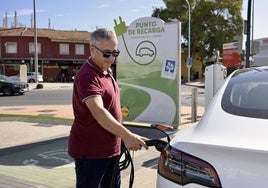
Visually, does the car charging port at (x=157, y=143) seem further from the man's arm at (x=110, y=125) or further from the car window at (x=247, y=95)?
the car window at (x=247, y=95)

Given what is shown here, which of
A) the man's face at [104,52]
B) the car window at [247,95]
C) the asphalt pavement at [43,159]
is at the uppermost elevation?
the man's face at [104,52]

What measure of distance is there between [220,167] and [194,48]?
172 ft

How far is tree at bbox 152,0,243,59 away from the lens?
53.0 metres

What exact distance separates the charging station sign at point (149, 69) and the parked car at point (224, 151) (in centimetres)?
617

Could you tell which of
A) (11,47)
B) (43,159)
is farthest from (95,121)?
(11,47)

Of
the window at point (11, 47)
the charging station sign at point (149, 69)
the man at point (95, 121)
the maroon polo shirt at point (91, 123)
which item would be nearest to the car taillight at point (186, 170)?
the man at point (95, 121)

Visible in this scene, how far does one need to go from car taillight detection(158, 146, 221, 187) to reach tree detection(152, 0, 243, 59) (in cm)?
5127

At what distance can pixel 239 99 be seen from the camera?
9.11 feet

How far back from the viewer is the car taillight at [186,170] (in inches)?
83.0

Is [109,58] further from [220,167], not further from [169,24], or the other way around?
[169,24]

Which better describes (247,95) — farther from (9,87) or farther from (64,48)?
(64,48)

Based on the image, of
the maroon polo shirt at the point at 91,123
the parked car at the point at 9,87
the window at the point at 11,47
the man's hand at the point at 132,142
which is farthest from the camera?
the window at the point at 11,47

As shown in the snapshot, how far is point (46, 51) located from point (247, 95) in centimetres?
5170

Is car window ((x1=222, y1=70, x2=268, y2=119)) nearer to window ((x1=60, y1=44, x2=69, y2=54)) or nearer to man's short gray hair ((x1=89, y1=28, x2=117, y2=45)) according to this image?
man's short gray hair ((x1=89, y1=28, x2=117, y2=45))
